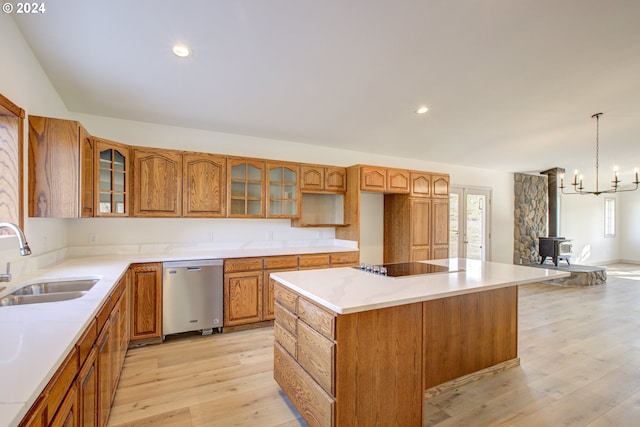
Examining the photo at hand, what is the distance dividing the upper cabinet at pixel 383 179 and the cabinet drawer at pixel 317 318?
2705 mm

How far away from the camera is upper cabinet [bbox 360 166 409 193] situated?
14.3 feet

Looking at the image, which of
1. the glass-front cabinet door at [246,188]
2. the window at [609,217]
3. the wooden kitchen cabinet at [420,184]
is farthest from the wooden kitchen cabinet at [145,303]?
the window at [609,217]

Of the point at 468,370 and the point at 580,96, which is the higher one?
the point at 580,96

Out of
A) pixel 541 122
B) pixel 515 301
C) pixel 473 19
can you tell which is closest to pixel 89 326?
pixel 473 19

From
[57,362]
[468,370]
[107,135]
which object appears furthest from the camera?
[107,135]

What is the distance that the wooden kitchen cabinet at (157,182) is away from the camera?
3295mm

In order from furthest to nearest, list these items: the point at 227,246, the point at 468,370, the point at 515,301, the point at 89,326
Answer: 1. the point at 227,246
2. the point at 515,301
3. the point at 468,370
4. the point at 89,326

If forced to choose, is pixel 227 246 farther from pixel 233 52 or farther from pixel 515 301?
pixel 515 301

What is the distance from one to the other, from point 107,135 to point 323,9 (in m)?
2.95

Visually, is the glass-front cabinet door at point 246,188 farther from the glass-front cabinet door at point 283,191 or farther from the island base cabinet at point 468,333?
the island base cabinet at point 468,333

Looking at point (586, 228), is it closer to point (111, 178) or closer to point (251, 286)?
point (251, 286)

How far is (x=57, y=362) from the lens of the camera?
962mm

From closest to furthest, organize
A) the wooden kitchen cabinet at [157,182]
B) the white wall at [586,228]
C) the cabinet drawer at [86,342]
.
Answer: the cabinet drawer at [86,342]
the wooden kitchen cabinet at [157,182]
the white wall at [586,228]

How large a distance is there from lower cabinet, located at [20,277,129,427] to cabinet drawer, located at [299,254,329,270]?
2.03 meters
